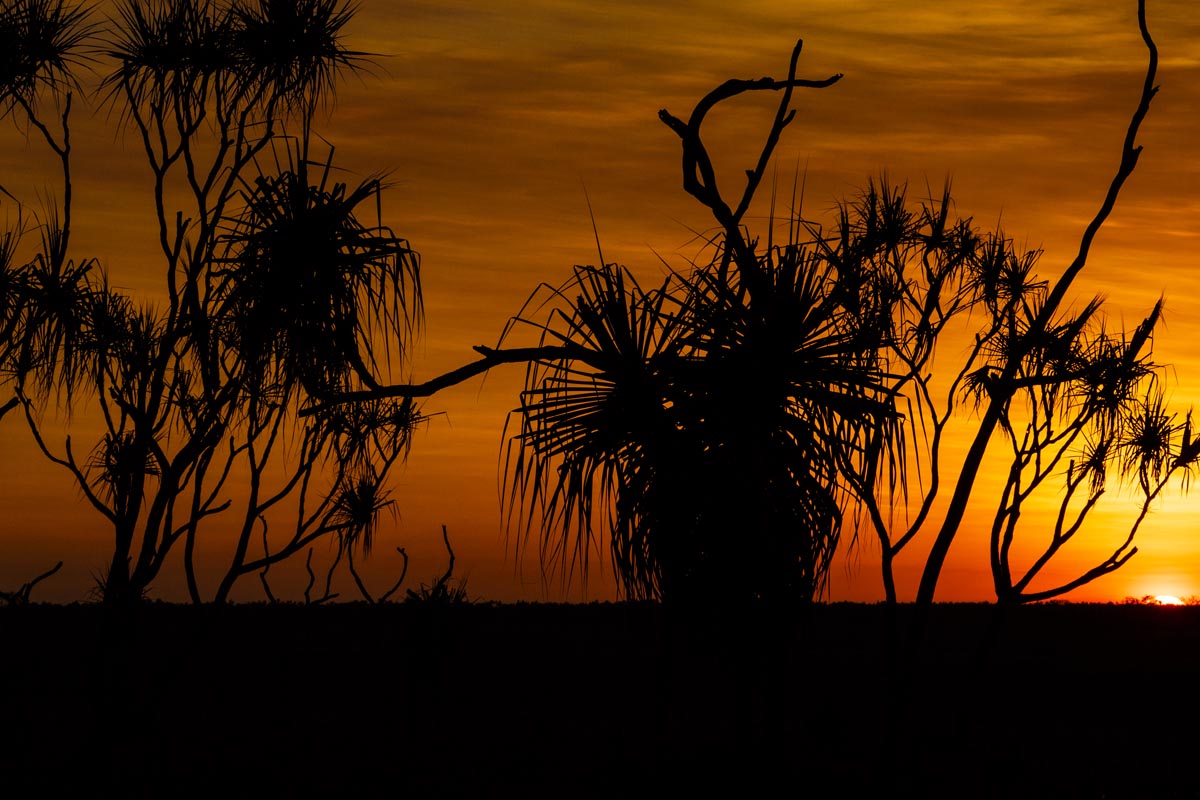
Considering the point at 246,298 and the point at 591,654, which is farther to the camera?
the point at 591,654

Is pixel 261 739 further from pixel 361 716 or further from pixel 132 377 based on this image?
pixel 132 377

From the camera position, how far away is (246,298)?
7.07 meters

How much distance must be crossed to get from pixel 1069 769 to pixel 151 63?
1079cm

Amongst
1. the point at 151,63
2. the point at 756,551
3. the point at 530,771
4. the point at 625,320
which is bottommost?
the point at 530,771

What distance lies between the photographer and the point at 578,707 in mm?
16219

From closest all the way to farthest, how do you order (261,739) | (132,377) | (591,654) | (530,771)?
(132,377)
(530,771)
(261,739)
(591,654)

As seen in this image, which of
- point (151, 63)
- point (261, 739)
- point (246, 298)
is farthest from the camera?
point (261, 739)

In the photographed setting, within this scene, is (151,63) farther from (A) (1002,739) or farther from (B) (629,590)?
(A) (1002,739)

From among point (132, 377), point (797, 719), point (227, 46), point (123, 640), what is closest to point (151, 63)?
point (227, 46)

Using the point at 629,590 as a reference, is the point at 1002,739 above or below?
below

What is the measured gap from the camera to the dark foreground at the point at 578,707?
376 inches

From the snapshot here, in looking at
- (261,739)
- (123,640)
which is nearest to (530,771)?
(261,739)

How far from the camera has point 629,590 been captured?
7.89 meters

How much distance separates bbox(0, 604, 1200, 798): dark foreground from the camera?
956 centimetres
